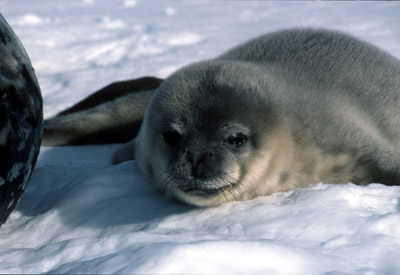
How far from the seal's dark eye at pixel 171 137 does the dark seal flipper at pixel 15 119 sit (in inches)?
19.5

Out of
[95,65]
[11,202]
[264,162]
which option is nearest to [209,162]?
[264,162]

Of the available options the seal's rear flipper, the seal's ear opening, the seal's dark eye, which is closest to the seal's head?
the seal's dark eye

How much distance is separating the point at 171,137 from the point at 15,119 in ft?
1.93

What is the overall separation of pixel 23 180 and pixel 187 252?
95 centimetres

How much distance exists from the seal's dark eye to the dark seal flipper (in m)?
0.50

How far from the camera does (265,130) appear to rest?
7.34 ft

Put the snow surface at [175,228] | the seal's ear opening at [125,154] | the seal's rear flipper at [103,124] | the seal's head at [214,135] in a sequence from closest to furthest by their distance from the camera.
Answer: the snow surface at [175,228] < the seal's head at [214,135] < the seal's ear opening at [125,154] < the seal's rear flipper at [103,124]

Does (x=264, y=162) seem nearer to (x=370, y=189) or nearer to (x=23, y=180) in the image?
(x=370, y=189)

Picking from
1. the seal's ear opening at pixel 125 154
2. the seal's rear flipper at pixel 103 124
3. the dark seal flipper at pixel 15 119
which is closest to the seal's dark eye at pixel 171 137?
the dark seal flipper at pixel 15 119

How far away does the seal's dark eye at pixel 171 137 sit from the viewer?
221 cm

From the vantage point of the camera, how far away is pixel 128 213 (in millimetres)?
2203

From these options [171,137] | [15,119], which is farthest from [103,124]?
[15,119]

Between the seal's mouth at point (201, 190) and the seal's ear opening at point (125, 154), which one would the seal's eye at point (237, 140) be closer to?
the seal's mouth at point (201, 190)

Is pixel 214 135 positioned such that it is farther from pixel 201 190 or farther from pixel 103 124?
pixel 103 124
